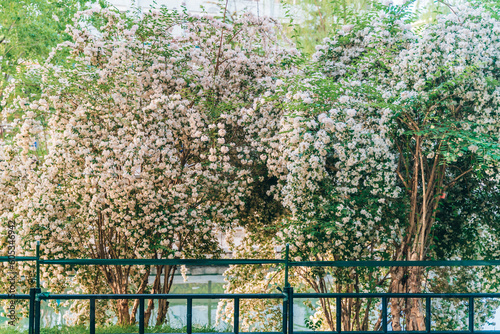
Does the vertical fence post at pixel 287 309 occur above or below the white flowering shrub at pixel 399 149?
below

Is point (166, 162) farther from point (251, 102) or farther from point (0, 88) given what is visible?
point (0, 88)

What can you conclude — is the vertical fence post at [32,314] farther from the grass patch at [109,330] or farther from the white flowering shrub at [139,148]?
the white flowering shrub at [139,148]

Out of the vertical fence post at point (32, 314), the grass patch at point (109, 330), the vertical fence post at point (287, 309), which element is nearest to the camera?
the vertical fence post at point (32, 314)

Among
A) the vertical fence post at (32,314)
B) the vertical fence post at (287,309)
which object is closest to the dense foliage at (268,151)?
the vertical fence post at (287,309)

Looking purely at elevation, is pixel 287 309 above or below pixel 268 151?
below

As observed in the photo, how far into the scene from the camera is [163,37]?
7441 millimetres

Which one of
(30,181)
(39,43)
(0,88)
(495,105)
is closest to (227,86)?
(30,181)

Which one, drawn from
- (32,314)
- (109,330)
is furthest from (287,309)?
(109,330)

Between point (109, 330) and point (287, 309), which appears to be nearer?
point (287, 309)

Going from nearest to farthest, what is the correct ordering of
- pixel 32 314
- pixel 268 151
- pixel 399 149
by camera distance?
pixel 32 314 < pixel 399 149 < pixel 268 151

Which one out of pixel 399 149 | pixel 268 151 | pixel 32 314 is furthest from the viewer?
pixel 268 151

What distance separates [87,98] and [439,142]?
515cm

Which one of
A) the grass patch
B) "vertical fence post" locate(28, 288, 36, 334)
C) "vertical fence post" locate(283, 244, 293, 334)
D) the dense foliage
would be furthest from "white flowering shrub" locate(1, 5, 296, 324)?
"vertical fence post" locate(283, 244, 293, 334)

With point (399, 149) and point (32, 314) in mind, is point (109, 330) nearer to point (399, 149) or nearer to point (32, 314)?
point (32, 314)
